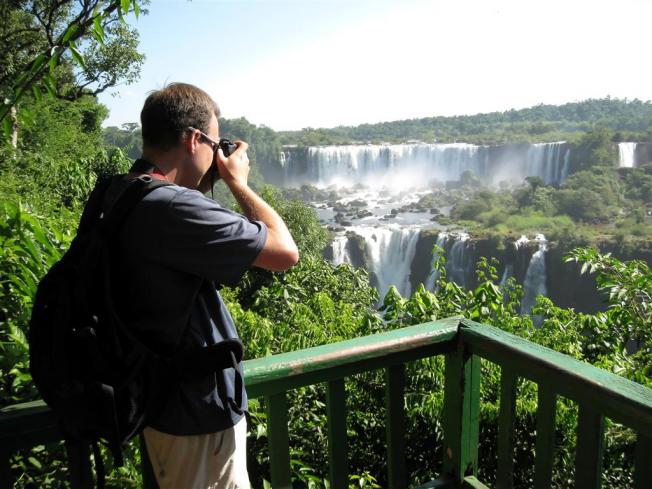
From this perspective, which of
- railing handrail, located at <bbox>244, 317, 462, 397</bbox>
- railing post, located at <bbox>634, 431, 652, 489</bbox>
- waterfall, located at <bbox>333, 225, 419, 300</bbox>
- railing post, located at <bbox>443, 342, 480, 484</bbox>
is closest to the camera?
railing post, located at <bbox>634, 431, 652, 489</bbox>

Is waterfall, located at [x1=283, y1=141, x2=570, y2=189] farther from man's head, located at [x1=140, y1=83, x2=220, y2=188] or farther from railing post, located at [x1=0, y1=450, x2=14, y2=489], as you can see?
railing post, located at [x1=0, y1=450, x2=14, y2=489]

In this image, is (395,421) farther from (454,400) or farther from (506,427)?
(506,427)

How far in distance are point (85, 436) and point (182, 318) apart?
272 millimetres

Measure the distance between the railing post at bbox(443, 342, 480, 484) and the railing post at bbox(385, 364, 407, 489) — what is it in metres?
0.15

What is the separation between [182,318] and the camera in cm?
109

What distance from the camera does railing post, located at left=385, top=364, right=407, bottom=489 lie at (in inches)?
58.7

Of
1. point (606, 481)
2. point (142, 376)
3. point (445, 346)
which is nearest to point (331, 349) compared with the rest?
point (445, 346)

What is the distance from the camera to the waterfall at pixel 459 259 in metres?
31.5

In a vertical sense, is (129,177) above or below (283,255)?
above

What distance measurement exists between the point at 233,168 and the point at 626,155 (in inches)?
1880

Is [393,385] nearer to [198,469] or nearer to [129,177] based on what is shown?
[198,469]

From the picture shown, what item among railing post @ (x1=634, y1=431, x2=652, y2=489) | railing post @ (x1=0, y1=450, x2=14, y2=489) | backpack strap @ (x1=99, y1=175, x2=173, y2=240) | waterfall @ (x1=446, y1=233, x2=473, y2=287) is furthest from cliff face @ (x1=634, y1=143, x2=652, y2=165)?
railing post @ (x1=0, y1=450, x2=14, y2=489)

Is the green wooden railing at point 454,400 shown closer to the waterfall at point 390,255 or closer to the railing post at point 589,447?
the railing post at point 589,447

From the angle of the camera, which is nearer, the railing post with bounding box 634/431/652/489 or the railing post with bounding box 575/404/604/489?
the railing post with bounding box 634/431/652/489
